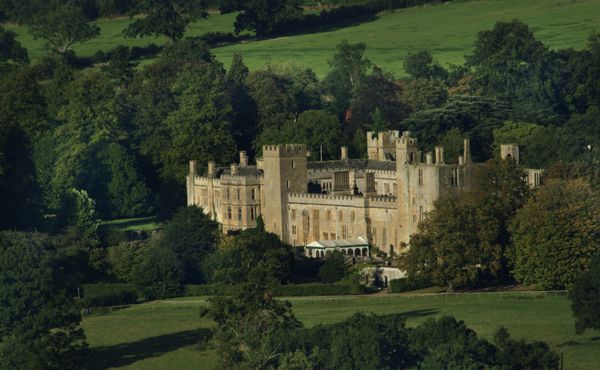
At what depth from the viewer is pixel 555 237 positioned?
5536 inches

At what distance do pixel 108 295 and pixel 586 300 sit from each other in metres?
29.6

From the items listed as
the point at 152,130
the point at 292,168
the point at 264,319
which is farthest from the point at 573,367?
the point at 152,130

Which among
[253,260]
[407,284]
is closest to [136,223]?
[253,260]

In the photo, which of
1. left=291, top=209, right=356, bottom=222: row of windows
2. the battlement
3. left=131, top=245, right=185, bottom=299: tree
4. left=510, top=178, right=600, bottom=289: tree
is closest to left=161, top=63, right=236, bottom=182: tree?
the battlement

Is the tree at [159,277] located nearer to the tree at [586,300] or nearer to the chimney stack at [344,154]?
the chimney stack at [344,154]

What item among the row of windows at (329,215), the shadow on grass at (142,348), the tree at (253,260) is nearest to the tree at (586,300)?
the shadow on grass at (142,348)

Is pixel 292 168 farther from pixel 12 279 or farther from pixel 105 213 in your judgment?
pixel 12 279

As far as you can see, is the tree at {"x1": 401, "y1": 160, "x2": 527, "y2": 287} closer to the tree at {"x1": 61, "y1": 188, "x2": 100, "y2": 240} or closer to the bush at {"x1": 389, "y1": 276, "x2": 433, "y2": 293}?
A: the bush at {"x1": 389, "y1": 276, "x2": 433, "y2": 293}

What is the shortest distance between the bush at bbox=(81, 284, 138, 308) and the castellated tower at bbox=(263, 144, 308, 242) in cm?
1355

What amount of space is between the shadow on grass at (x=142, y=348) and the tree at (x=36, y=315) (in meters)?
1.19

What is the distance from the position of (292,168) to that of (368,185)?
5.69m

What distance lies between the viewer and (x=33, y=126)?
7239 inches

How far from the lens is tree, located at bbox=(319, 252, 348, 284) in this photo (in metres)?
147

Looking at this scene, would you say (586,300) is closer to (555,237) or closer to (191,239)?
(555,237)
